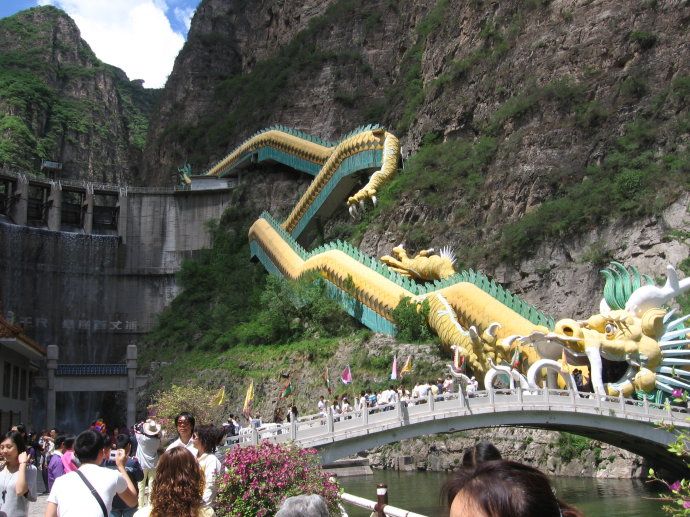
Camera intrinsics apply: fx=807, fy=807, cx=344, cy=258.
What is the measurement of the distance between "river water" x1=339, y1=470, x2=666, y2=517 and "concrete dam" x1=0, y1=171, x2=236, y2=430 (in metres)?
26.4

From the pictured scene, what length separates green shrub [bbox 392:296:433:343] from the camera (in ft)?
92.4

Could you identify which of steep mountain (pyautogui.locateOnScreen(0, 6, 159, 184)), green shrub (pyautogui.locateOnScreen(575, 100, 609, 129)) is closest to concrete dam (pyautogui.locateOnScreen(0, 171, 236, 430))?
steep mountain (pyautogui.locateOnScreen(0, 6, 159, 184))

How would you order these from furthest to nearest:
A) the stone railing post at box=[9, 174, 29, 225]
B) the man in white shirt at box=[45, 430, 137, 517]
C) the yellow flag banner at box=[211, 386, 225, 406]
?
the stone railing post at box=[9, 174, 29, 225]
the yellow flag banner at box=[211, 386, 225, 406]
the man in white shirt at box=[45, 430, 137, 517]

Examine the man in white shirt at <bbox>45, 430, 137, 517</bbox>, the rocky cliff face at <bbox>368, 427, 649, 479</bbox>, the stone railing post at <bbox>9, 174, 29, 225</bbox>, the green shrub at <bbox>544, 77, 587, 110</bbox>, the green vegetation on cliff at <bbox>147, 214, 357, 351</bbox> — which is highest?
the stone railing post at <bbox>9, 174, 29, 225</bbox>

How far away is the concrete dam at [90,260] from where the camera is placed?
152 ft

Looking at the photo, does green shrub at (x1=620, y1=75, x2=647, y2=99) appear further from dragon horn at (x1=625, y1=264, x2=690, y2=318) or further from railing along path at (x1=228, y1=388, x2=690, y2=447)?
railing along path at (x1=228, y1=388, x2=690, y2=447)

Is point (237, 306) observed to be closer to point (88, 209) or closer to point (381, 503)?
point (88, 209)

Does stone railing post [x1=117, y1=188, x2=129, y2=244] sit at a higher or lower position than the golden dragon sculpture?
higher

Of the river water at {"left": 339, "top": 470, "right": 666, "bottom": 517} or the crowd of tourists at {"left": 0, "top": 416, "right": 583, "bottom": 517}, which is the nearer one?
the crowd of tourists at {"left": 0, "top": 416, "right": 583, "bottom": 517}

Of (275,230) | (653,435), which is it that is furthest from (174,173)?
(653,435)

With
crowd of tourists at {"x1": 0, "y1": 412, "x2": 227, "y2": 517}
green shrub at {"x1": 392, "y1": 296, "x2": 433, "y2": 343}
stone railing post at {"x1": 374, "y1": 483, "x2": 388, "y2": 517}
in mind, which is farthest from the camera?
green shrub at {"x1": 392, "y1": 296, "x2": 433, "y2": 343}

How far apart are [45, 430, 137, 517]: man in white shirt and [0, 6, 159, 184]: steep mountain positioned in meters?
62.0

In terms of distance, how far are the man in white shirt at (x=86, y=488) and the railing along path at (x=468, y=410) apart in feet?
41.2

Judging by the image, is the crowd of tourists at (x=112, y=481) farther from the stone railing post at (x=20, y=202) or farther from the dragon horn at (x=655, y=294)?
the stone railing post at (x=20, y=202)
